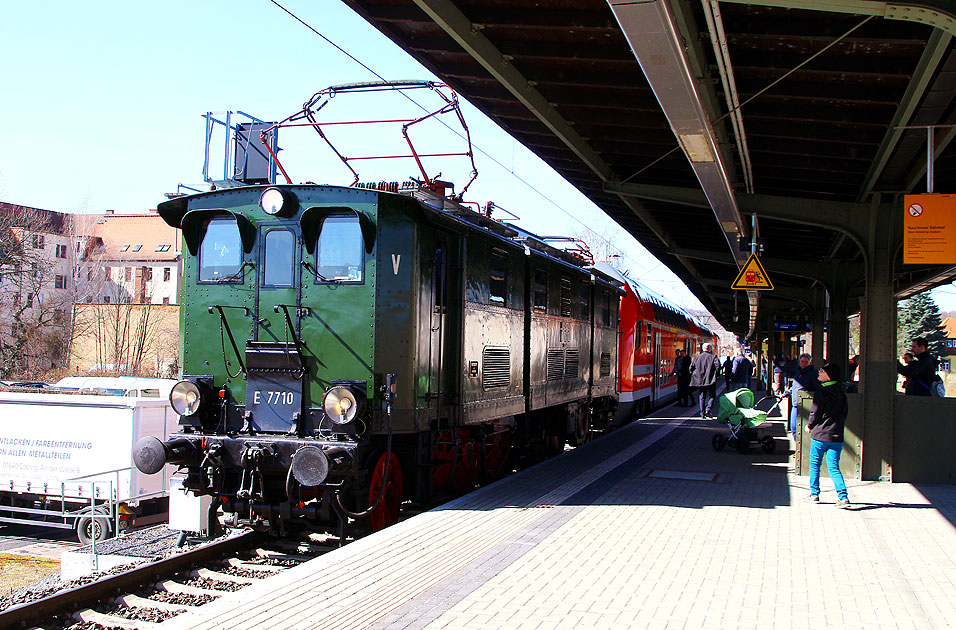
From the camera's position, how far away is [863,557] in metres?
7.01

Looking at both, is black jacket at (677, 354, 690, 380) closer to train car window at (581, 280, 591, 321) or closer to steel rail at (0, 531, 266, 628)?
train car window at (581, 280, 591, 321)

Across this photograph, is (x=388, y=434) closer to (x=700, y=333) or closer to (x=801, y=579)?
(x=801, y=579)

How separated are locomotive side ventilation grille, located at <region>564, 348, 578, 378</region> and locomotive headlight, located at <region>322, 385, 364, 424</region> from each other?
21.4 feet

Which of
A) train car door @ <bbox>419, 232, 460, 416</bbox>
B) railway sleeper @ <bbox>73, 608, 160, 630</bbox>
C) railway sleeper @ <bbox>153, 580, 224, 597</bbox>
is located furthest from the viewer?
train car door @ <bbox>419, 232, 460, 416</bbox>

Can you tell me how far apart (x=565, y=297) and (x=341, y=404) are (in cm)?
664

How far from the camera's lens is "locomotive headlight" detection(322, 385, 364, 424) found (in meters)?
7.37

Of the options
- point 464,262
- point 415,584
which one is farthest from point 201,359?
point 415,584

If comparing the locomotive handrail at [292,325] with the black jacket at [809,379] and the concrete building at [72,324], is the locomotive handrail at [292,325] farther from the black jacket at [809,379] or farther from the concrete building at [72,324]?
the concrete building at [72,324]

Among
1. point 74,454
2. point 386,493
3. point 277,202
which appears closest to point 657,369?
point 74,454

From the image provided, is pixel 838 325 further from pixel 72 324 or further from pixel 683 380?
pixel 72 324

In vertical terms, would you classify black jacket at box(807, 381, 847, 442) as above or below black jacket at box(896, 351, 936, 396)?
below

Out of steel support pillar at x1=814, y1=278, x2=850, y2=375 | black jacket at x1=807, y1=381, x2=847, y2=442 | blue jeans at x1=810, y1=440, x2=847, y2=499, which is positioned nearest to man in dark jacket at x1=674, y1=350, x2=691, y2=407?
steel support pillar at x1=814, y1=278, x2=850, y2=375

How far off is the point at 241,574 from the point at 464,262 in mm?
3956

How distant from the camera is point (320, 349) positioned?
7816 millimetres
